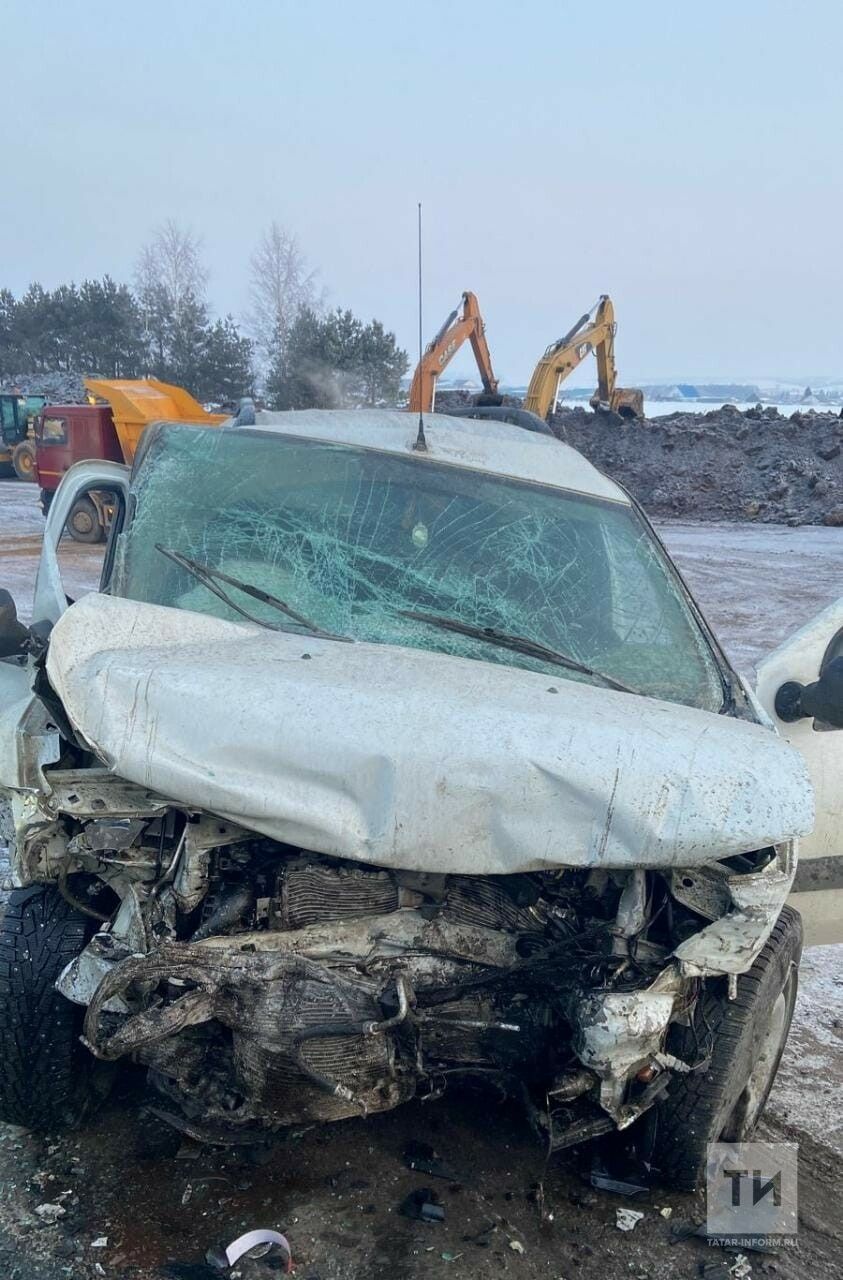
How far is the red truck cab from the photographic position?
1477cm

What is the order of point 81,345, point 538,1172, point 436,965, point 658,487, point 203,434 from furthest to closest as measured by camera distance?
point 81,345, point 658,487, point 203,434, point 538,1172, point 436,965

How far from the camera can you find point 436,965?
2.30 metres

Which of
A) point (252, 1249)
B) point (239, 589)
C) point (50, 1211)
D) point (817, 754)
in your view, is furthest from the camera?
point (817, 754)

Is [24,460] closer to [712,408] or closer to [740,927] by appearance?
[712,408]

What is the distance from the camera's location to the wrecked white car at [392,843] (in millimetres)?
2027

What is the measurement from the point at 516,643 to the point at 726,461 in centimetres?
2068

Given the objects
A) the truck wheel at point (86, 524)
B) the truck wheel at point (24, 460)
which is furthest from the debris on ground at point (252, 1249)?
the truck wheel at point (24, 460)

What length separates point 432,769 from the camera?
200 cm

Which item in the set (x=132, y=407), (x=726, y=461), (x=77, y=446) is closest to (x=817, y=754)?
(x=132, y=407)

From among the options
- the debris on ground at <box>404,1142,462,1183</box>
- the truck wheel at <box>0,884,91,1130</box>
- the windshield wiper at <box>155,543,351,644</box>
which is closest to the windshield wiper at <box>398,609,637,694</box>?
the windshield wiper at <box>155,543,351,644</box>

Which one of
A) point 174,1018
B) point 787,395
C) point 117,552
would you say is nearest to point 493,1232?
point 174,1018

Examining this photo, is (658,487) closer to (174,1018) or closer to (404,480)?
(404,480)

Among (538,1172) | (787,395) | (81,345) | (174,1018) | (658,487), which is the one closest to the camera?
(174,1018)

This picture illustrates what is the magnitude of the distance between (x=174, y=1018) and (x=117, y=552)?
1.51m
